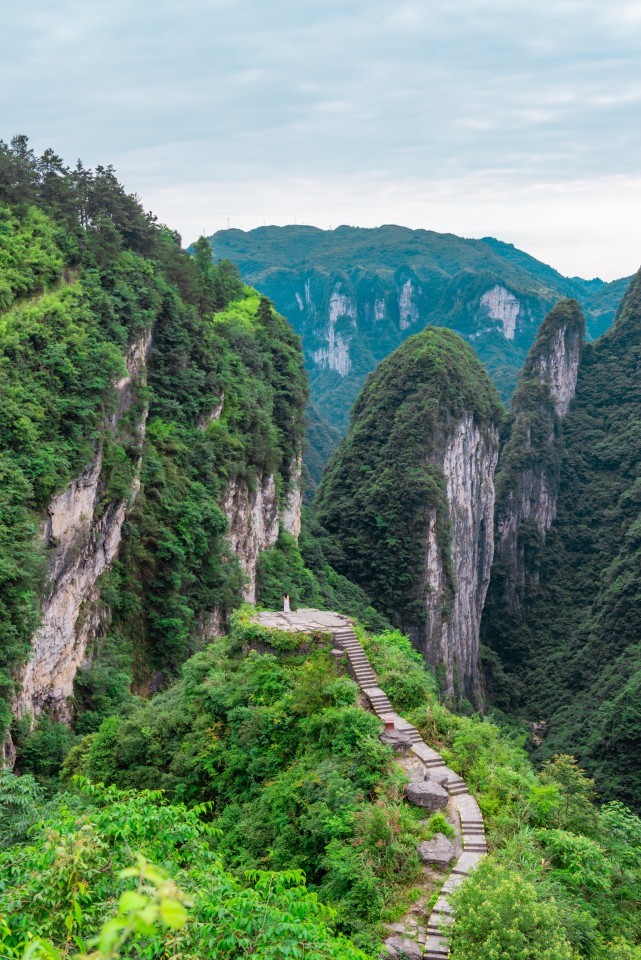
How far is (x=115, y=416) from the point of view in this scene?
69.5 ft

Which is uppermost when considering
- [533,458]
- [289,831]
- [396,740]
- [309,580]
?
[533,458]

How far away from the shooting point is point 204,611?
77.9 feet

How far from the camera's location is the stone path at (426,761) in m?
8.73

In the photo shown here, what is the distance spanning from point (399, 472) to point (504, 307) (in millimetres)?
112938

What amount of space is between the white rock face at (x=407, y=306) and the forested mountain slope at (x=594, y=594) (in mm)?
92715

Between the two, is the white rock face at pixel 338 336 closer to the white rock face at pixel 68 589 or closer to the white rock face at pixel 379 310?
the white rock face at pixel 379 310

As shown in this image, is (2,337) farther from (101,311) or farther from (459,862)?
(459,862)

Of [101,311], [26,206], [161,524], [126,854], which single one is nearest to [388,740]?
[126,854]

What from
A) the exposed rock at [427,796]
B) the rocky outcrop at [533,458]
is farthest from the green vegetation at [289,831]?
the rocky outcrop at [533,458]

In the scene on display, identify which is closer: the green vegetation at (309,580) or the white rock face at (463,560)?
the green vegetation at (309,580)

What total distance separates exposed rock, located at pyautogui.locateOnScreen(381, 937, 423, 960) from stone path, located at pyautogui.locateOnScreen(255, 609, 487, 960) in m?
0.10

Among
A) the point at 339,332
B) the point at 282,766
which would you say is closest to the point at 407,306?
the point at 339,332

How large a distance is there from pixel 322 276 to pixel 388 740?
166 m

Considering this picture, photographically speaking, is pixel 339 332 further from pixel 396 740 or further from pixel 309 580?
pixel 396 740
